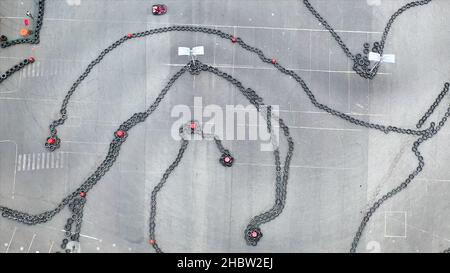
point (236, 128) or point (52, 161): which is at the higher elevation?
point (236, 128)

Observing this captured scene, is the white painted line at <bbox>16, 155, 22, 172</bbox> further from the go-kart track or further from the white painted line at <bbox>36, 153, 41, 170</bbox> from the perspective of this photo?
the white painted line at <bbox>36, 153, 41, 170</bbox>

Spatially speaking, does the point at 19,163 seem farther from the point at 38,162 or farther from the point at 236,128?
the point at 236,128

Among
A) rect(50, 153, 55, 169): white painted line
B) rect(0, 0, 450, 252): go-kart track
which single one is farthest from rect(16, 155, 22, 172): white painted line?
rect(50, 153, 55, 169): white painted line

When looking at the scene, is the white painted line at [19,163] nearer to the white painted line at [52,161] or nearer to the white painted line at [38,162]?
the white painted line at [38,162]

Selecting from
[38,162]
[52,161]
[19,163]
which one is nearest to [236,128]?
[52,161]

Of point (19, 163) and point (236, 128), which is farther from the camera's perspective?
point (236, 128)

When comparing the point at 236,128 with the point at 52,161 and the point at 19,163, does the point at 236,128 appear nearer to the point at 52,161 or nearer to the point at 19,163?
the point at 52,161

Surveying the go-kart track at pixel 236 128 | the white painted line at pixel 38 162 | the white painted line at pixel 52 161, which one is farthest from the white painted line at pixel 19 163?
the white painted line at pixel 52 161

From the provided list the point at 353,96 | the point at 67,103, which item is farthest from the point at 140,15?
the point at 353,96

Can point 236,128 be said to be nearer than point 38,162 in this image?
No

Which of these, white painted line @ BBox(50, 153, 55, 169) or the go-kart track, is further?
white painted line @ BBox(50, 153, 55, 169)
